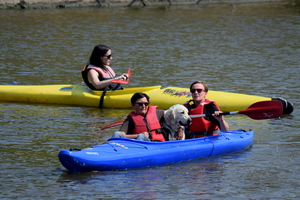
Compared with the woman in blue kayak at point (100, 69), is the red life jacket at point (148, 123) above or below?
below

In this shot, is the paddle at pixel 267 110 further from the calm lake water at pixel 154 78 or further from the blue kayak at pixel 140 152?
the blue kayak at pixel 140 152

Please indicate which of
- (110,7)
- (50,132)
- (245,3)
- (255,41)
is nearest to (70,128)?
(50,132)

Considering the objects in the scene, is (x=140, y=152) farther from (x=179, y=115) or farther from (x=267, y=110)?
(x=267, y=110)

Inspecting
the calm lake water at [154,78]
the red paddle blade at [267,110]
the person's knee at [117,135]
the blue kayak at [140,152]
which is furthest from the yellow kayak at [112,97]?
the person's knee at [117,135]

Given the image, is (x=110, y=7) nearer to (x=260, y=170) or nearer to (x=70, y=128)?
(x=70, y=128)

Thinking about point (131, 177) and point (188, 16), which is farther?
point (188, 16)

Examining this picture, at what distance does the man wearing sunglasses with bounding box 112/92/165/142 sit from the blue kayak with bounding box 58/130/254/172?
174 millimetres

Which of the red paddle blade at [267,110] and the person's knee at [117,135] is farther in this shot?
the red paddle blade at [267,110]

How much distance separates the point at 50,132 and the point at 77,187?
8.11ft

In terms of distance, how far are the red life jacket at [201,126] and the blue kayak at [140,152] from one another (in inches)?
4.5

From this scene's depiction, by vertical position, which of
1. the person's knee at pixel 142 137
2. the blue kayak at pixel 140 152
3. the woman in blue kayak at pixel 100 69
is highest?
the woman in blue kayak at pixel 100 69

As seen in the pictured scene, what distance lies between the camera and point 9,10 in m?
23.3

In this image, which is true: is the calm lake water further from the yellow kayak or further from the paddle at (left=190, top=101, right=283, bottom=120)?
the paddle at (left=190, top=101, right=283, bottom=120)

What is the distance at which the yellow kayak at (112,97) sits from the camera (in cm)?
900
